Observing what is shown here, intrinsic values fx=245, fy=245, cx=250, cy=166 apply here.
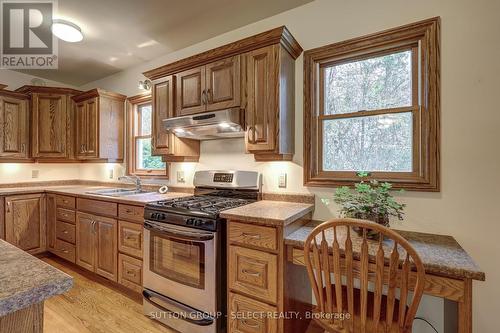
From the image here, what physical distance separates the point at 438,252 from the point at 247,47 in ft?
6.12

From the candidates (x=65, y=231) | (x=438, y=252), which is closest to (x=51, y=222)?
(x=65, y=231)

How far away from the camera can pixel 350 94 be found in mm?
1942

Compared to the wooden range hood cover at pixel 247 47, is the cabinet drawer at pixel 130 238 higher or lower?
lower

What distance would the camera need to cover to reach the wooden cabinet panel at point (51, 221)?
3112 millimetres

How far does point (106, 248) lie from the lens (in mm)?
2479

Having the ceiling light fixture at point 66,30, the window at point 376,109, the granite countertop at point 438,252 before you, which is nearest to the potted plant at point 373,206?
the granite countertop at point 438,252

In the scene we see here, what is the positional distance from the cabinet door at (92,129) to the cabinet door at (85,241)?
89 centimetres

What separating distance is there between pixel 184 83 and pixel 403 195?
6.82 ft

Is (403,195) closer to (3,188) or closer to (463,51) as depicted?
(463,51)

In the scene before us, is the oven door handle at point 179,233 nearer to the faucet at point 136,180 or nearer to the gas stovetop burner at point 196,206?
the gas stovetop burner at point 196,206

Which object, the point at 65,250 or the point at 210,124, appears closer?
the point at 210,124

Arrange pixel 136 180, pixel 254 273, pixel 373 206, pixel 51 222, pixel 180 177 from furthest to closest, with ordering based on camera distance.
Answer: pixel 51 222 < pixel 136 180 < pixel 180 177 < pixel 254 273 < pixel 373 206

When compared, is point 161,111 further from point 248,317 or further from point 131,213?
point 248,317

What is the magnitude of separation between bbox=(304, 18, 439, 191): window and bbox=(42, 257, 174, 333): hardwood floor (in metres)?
1.82
